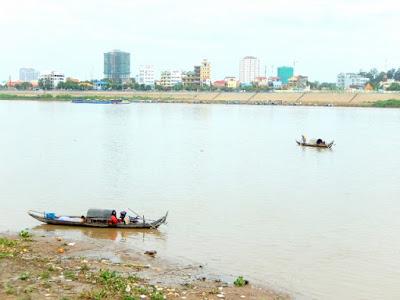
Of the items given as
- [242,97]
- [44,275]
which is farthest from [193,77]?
[44,275]

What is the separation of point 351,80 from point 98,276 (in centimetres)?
17662

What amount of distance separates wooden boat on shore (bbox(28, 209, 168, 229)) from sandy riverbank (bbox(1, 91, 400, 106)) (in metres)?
99.5

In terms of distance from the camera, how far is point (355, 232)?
17.4m

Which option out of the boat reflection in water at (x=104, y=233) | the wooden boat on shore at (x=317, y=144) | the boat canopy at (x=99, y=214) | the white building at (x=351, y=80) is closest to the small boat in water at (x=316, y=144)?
the wooden boat on shore at (x=317, y=144)

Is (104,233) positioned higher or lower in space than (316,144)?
lower

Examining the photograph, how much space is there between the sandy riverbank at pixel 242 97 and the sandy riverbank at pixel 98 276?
103 m

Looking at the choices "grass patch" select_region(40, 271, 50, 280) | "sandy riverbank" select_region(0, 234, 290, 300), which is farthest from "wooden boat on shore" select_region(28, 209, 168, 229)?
"grass patch" select_region(40, 271, 50, 280)

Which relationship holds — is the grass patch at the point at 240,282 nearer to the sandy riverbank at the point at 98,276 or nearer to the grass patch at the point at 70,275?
the sandy riverbank at the point at 98,276

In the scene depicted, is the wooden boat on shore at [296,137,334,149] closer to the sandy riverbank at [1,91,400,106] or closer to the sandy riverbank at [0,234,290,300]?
the sandy riverbank at [0,234,290,300]

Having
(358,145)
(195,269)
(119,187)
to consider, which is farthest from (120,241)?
(358,145)

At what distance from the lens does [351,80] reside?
180 metres

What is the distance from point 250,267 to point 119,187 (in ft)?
36.0

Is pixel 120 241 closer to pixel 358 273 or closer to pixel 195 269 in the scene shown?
pixel 195 269

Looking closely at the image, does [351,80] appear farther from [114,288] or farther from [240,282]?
[114,288]
